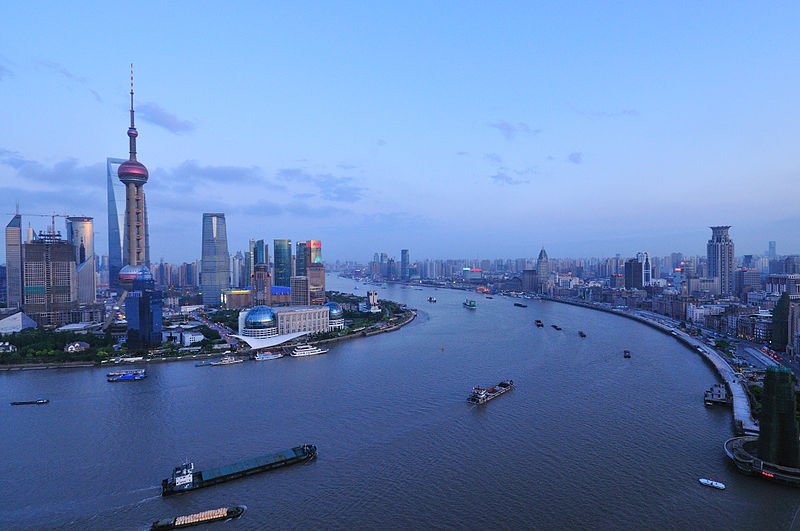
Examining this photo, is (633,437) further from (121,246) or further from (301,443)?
(121,246)

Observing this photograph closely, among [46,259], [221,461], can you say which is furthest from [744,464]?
[46,259]

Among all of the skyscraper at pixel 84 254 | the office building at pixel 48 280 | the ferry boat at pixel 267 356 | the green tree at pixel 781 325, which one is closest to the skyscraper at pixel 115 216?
the skyscraper at pixel 84 254

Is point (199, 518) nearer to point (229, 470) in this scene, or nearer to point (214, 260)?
point (229, 470)

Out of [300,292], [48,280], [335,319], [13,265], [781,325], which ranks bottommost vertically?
[335,319]

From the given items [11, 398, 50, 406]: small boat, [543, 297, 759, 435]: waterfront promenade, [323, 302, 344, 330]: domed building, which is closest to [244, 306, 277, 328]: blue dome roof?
[323, 302, 344, 330]: domed building

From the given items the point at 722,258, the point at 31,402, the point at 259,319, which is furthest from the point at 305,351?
the point at 722,258

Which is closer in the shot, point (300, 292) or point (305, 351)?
point (305, 351)

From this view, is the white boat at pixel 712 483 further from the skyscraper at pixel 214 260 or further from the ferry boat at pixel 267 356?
the skyscraper at pixel 214 260

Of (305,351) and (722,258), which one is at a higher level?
(722,258)
